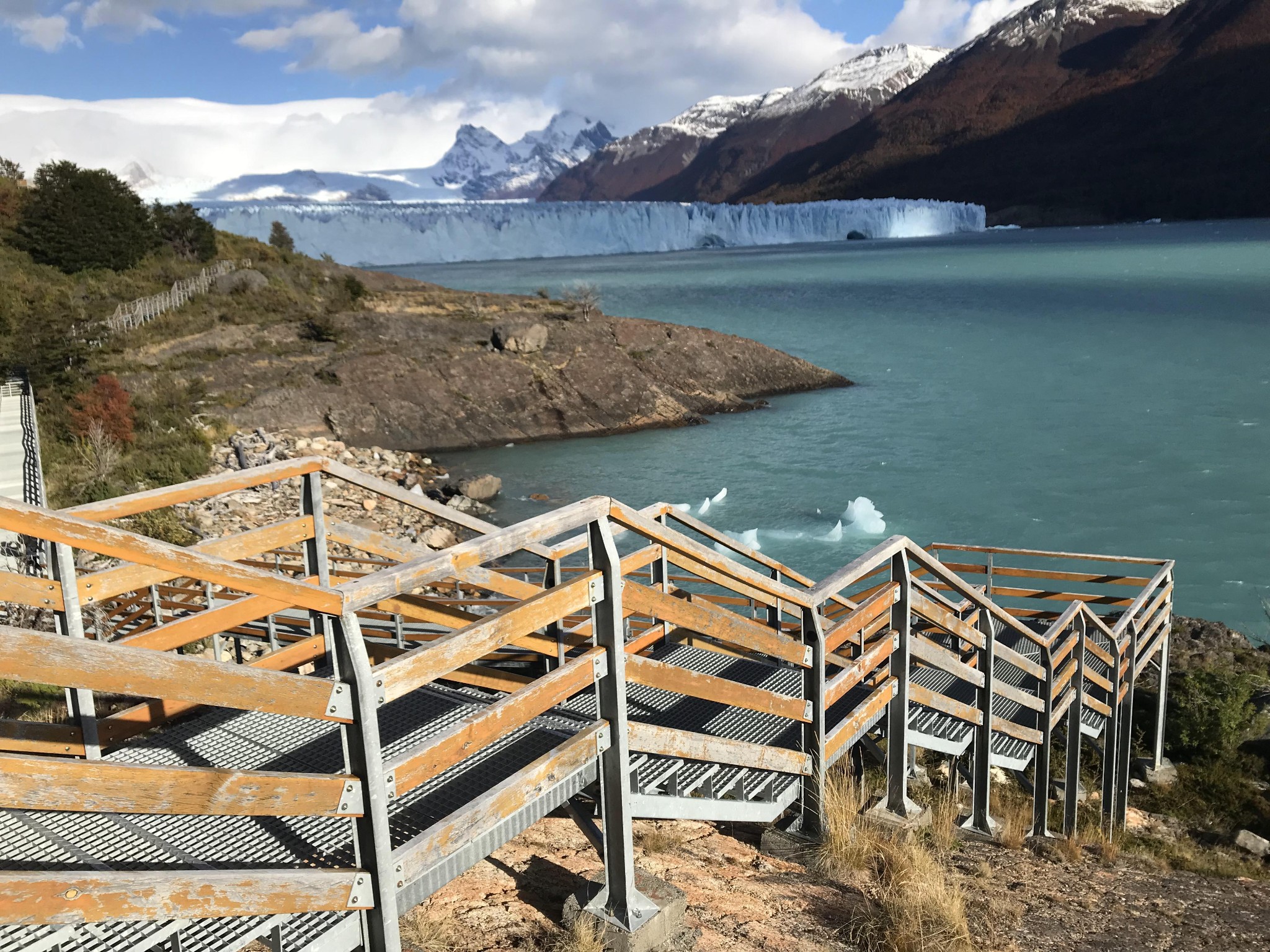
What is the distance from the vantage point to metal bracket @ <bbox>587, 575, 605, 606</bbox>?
3.16m

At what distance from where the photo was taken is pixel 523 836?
4512 millimetres

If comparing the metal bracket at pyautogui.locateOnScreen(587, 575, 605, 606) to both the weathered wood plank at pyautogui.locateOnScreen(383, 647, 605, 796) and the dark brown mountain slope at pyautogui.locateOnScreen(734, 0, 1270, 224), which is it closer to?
the weathered wood plank at pyautogui.locateOnScreen(383, 647, 605, 796)

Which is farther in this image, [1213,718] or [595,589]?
[1213,718]

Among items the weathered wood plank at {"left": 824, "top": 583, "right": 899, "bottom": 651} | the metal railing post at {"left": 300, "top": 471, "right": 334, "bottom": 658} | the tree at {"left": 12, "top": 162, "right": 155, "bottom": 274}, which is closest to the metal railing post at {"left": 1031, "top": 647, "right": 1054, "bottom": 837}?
the weathered wood plank at {"left": 824, "top": 583, "right": 899, "bottom": 651}

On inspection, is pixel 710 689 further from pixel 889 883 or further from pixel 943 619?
pixel 943 619

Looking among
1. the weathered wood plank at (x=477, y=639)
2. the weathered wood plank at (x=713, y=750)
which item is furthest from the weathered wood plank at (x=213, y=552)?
the weathered wood plank at (x=713, y=750)

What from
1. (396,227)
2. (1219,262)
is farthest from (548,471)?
(396,227)

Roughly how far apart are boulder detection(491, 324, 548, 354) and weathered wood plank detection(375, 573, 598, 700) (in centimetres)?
2969

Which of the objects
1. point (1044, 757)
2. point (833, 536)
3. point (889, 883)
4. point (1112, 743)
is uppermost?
point (889, 883)

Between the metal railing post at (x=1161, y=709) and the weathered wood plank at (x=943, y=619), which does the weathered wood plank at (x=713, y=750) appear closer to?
the weathered wood plank at (x=943, y=619)

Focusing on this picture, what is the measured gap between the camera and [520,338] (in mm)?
32594

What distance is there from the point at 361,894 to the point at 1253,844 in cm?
721

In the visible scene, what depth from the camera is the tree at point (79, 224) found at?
3556cm

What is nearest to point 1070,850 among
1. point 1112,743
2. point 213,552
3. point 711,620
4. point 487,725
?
point 1112,743
